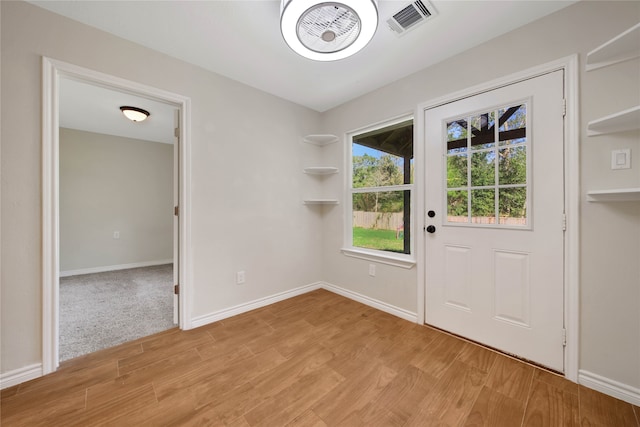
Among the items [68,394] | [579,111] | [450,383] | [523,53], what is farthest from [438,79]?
[68,394]

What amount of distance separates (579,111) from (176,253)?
3179 millimetres

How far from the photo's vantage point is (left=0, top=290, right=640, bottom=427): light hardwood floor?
1.25 meters

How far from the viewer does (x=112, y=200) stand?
434cm

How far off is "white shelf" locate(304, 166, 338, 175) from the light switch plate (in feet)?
7.21

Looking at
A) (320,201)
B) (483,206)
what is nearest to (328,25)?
(483,206)

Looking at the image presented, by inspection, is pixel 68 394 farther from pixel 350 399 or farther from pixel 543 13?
pixel 543 13

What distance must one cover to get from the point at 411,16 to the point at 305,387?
249 cm

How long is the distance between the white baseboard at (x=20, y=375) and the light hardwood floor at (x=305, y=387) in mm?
47

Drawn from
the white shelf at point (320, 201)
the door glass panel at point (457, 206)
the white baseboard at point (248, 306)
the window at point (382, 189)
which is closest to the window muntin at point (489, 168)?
the door glass panel at point (457, 206)

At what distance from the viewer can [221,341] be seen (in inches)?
77.4

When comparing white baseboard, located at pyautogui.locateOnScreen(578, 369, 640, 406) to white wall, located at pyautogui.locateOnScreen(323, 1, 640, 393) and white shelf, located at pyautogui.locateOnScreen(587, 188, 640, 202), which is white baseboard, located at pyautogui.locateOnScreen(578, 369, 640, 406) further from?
white shelf, located at pyautogui.locateOnScreen(587, 188, 640, 202)

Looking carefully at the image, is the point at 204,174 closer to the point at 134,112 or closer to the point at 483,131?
the point at 134,112

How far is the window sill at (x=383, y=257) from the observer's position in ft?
7.69

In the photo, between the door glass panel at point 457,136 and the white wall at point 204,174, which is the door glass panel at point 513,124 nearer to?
the door glass panel at point 457,136
